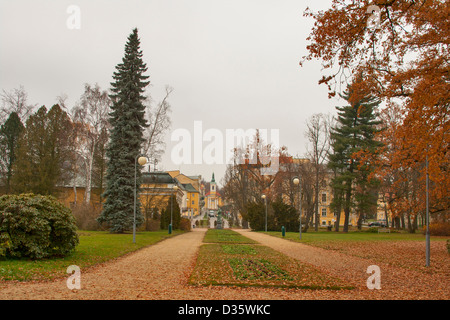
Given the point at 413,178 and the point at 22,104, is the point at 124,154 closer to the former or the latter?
the point at 22,104

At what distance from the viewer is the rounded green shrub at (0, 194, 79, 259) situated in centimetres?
1113

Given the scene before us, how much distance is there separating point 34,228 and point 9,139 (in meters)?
35.8

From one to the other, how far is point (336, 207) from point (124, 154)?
90.8 feet

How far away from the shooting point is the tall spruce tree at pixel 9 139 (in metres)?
40.9

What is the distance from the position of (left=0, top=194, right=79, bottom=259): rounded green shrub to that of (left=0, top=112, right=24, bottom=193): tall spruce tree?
33179 millimetres

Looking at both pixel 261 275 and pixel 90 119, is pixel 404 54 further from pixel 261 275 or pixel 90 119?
pixel 90 119

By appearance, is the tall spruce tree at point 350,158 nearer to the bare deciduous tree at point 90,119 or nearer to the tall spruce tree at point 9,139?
the bare deciduous tree at point 90,119

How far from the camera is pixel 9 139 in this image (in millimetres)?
41594

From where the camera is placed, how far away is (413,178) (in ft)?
125

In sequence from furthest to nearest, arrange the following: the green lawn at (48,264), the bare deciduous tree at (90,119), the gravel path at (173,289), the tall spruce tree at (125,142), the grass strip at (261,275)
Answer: the bare deciduous tree at (90,119) < the tall spruce tree at (125,142) < the green lawn at (48,264) < the grass strip at (261,275) < the gravel path at (173,289)

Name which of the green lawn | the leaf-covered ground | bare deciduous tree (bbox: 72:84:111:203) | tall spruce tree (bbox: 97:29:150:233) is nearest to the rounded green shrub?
the green lawn

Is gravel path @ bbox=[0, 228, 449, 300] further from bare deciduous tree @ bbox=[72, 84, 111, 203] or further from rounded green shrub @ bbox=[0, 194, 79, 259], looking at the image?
bare deciduous tree @ bbox=[72, 84, 111, 203]

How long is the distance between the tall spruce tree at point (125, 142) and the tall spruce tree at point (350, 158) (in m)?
24.5

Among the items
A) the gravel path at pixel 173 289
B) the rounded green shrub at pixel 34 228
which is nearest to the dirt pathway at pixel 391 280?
the gravel path at pixel 173 289
